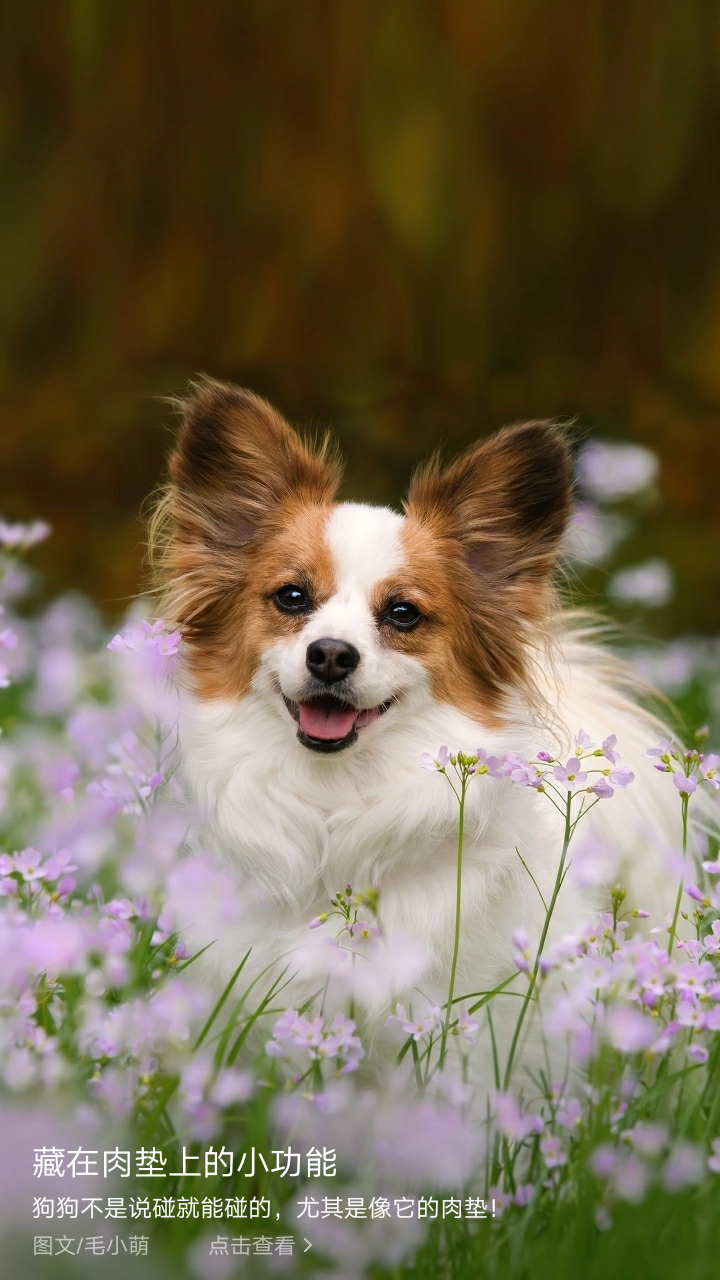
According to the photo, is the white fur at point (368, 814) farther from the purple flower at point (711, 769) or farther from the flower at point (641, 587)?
the flower at point (641, 587)

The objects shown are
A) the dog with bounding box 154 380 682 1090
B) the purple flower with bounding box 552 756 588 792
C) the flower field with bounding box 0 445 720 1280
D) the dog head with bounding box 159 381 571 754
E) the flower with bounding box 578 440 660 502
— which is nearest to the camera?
the flower field with bounding box 0 445 720 1280

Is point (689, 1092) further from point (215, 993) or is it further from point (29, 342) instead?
point (29, 342)

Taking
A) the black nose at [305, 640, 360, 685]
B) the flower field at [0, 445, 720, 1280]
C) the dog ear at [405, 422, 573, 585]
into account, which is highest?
the dog ear at [405, 422, 573, 585]

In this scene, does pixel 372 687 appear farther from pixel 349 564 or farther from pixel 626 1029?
pixel 626 1029

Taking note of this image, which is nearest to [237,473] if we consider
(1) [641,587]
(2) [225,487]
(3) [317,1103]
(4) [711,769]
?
(2) [225,487]

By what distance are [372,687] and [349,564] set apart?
0.33 meters

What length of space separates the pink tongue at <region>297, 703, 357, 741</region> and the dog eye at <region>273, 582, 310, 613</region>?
0.25m

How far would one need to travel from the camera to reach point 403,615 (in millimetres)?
3285

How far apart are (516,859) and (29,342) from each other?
6.01 m

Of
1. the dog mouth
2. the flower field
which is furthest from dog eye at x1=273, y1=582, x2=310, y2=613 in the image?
the flower field

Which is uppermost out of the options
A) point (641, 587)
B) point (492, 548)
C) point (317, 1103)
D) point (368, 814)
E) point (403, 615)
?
point (641, 587)

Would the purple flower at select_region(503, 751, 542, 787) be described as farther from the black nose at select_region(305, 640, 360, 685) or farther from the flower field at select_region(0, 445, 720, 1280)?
the black nose at select_region(305, 640, 360, 685)

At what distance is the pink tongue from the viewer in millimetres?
3162

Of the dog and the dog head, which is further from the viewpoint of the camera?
the dog head
